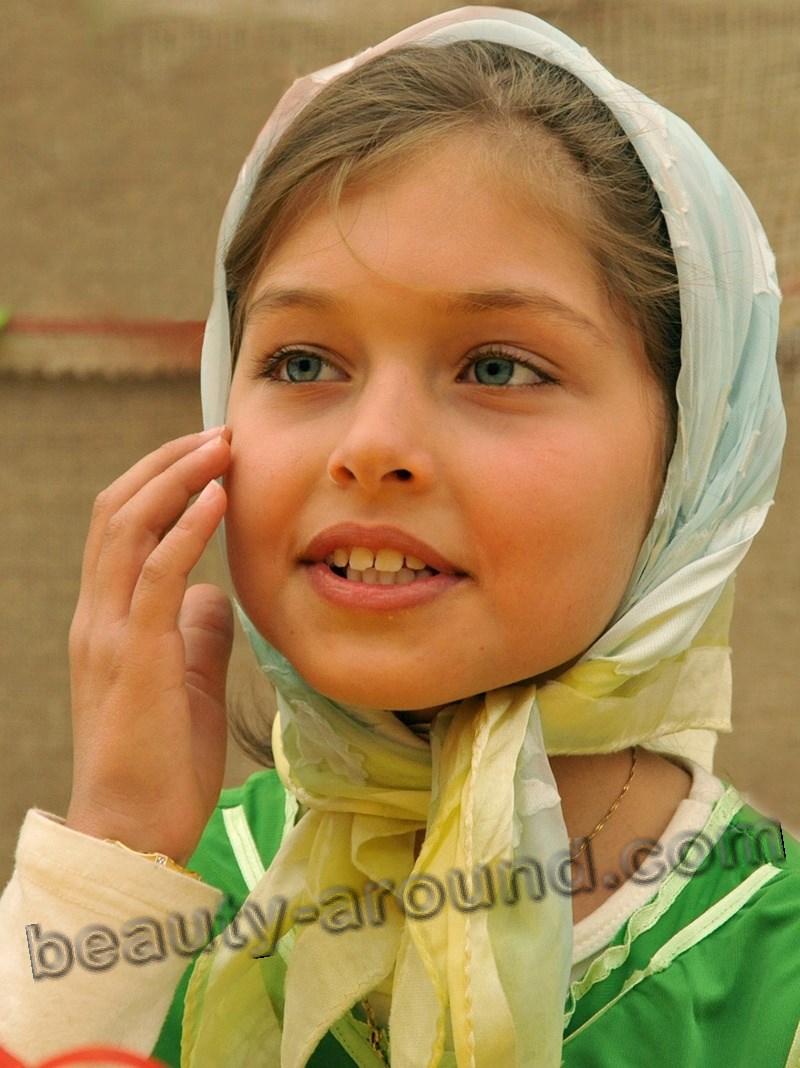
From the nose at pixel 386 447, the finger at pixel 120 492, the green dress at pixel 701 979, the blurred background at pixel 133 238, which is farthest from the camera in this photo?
the blurred background at pixel 133 238

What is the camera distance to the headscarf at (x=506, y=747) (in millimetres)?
1005

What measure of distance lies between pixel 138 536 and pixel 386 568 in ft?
0.85

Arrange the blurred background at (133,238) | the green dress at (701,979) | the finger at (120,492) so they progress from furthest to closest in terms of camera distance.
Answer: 1. the blurred background at (133,238)
2. the finger at (120,492)
3. the green dress at (701,979)

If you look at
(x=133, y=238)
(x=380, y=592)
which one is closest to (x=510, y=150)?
(x=380, y=592)

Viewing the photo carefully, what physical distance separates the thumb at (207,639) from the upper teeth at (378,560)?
29 cm

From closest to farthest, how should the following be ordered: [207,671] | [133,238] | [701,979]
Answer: [701,979] < [207,671] < [133,238]

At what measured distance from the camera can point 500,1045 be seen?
3.18 feet

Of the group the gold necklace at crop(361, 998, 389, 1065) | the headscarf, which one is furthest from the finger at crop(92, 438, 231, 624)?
the gold necklace at crop(361, 998, 389, 1065)

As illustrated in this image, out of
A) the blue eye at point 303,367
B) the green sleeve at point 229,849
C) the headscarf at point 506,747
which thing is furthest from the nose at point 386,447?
the green sleeve at point 229,849

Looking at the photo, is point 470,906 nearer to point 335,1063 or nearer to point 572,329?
point 335,1063

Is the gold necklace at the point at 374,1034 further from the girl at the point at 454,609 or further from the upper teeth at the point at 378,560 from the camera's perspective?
the upper teeth at the point at 378,560

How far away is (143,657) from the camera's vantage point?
3.73 feet

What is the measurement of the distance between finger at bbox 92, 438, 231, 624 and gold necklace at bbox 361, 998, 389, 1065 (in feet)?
1.22
